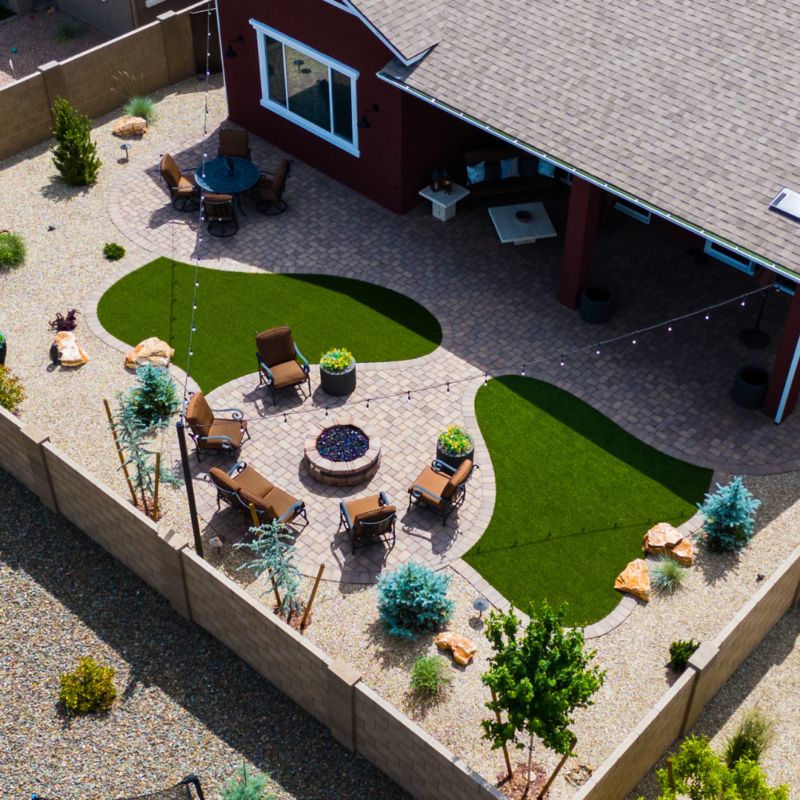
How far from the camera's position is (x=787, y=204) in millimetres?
17062

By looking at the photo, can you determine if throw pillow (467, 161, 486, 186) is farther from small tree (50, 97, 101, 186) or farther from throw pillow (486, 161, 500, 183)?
small tree (50, 97, 101, 186)

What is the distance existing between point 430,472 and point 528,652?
5270 millimetres

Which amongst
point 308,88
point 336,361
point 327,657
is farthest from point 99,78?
point 327,657

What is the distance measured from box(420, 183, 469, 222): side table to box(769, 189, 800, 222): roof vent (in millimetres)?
7112

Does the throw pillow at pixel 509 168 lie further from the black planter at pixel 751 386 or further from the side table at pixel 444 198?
the black planter at pixel 751 386

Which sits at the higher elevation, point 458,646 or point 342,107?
point 342,107

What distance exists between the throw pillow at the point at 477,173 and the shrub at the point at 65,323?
8.51m

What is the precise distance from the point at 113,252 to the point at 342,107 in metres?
5.66

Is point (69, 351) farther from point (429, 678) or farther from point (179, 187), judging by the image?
point (429, 678)

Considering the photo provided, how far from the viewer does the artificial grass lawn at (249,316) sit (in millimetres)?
19797

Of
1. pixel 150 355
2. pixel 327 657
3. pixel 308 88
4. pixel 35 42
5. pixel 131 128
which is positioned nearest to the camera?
pixel 327 657

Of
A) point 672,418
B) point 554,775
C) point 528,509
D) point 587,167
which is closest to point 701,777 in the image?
point 554,775

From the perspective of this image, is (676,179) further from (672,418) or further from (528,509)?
(528,509)

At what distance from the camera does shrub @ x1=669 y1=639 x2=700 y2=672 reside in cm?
1471
